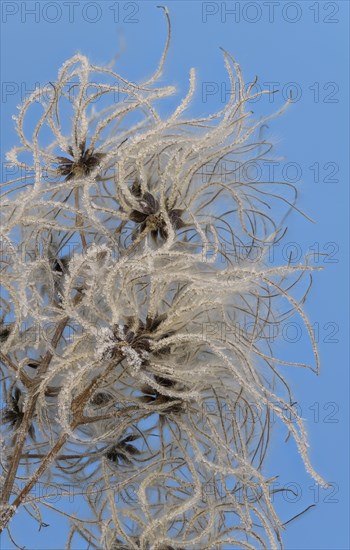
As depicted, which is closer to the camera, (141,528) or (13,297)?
(13,297)

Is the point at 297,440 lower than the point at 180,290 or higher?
lower

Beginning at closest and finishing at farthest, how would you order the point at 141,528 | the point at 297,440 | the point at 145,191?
the point at 297,440 → the point at 145,191 → the point at 141,528

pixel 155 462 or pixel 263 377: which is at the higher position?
pixel 263 377

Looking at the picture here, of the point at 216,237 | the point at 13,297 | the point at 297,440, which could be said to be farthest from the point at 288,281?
the point at 13,297

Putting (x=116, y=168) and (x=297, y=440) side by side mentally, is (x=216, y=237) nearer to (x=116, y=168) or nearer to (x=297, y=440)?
(x=116, y=168)

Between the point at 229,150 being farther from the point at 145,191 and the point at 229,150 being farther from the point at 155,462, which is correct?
the point at 155,462

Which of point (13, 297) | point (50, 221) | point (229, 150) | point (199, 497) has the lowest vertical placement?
point (199, 497)

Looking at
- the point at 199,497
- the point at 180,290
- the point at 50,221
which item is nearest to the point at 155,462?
the point at 199,497

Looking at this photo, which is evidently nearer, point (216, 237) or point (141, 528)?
point (216, 237)

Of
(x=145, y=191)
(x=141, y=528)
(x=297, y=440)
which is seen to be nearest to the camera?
(x=297, y=440)
